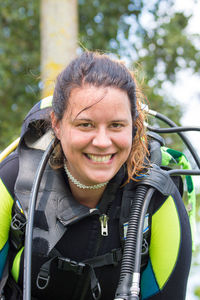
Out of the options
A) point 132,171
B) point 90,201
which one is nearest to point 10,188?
point 90,201

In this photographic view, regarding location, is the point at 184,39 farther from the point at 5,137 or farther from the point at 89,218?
the point at 89,218

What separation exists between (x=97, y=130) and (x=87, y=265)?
0.54m

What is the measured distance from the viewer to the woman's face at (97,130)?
4.45 ft

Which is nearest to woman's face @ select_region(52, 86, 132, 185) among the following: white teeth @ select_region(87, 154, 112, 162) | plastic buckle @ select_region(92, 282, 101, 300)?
white teeth @ select_region(87, 154, 112, 162)

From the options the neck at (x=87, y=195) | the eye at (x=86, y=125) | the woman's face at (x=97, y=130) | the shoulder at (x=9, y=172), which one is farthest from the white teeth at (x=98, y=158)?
the shoulder at (x=9, y=172)

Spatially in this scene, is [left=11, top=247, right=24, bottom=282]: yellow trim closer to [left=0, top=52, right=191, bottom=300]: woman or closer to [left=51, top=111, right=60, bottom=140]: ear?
[left=0, top=52, right=191, bottom=300]: woman

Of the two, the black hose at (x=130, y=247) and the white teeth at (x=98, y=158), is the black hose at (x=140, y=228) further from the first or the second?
the white teeth at (x=98, y=158)

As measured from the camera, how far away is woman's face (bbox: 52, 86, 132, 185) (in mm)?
1356

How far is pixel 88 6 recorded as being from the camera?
4.96m

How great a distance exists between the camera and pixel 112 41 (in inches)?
196

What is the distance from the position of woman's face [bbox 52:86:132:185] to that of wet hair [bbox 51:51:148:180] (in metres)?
0.03

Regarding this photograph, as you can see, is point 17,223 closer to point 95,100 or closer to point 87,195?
point 87,195

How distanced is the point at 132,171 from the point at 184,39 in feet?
11.1

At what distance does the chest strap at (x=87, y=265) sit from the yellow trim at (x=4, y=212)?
0.18m
